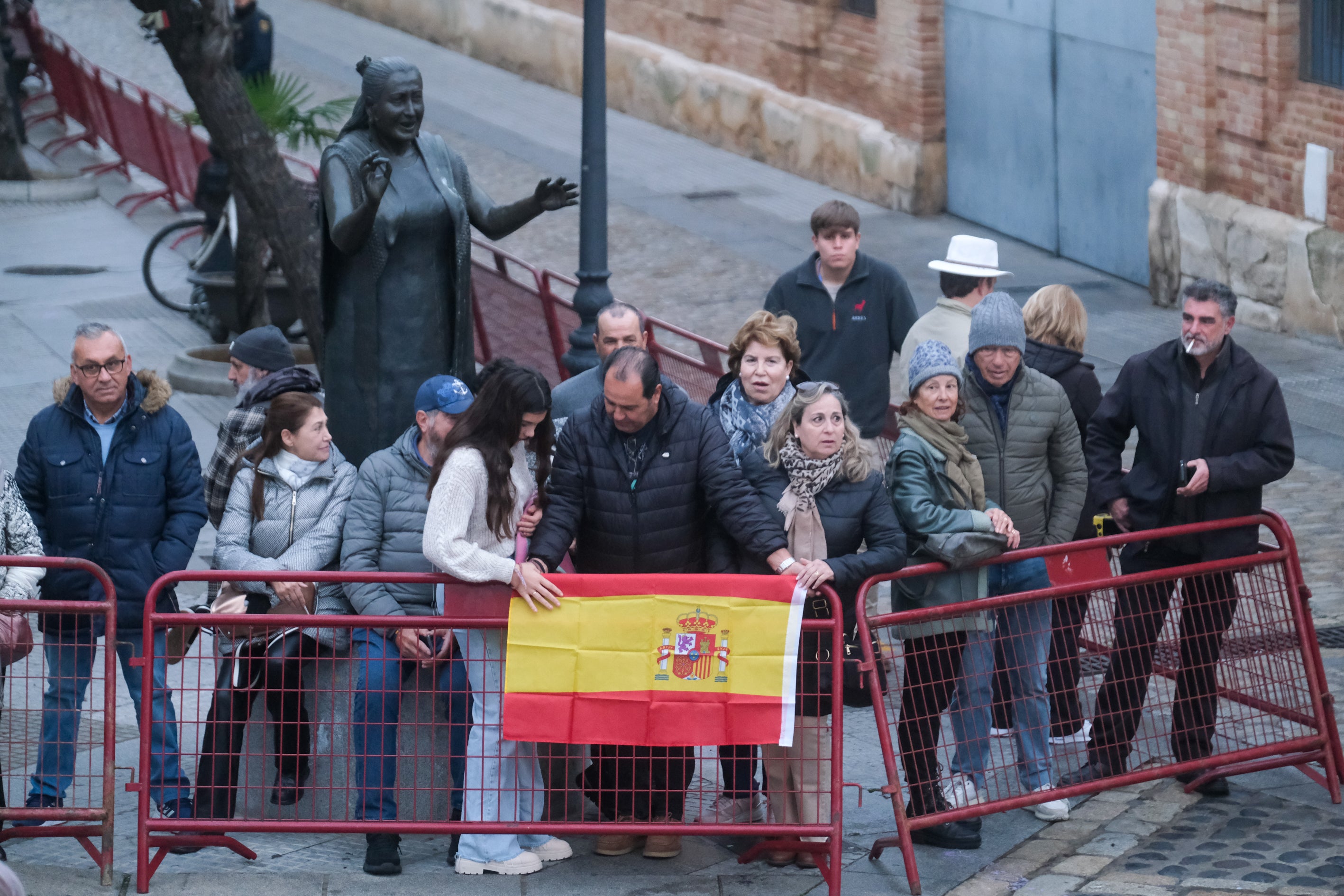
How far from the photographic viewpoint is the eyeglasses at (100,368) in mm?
6383

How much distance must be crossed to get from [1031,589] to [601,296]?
4.28 meters

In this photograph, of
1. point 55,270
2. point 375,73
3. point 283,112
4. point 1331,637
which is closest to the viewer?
point 375,73

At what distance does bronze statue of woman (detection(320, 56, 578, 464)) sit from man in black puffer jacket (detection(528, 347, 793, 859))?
1400 mm

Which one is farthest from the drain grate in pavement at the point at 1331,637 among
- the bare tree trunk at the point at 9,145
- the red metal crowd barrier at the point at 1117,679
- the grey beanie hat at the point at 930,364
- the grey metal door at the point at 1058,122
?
the bare tree trunk at the point at 9,145

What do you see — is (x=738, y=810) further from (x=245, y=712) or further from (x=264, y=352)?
(x=264, y=352)

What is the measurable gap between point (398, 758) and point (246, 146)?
663cm

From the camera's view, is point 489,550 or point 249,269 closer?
point 489,550

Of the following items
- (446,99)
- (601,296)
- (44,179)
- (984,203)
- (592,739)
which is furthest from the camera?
(446,99)

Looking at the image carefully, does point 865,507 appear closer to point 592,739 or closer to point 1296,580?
point 592,739

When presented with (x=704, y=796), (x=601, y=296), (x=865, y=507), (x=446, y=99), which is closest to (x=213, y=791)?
(x=704, y=796)

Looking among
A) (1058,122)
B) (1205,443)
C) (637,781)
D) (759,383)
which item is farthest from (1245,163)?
(637,781)

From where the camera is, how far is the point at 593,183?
10.3 meters

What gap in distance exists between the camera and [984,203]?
17.3 meters

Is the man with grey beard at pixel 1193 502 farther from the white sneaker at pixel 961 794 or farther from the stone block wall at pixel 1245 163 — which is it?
the stone block wall at pixel 1245 163
